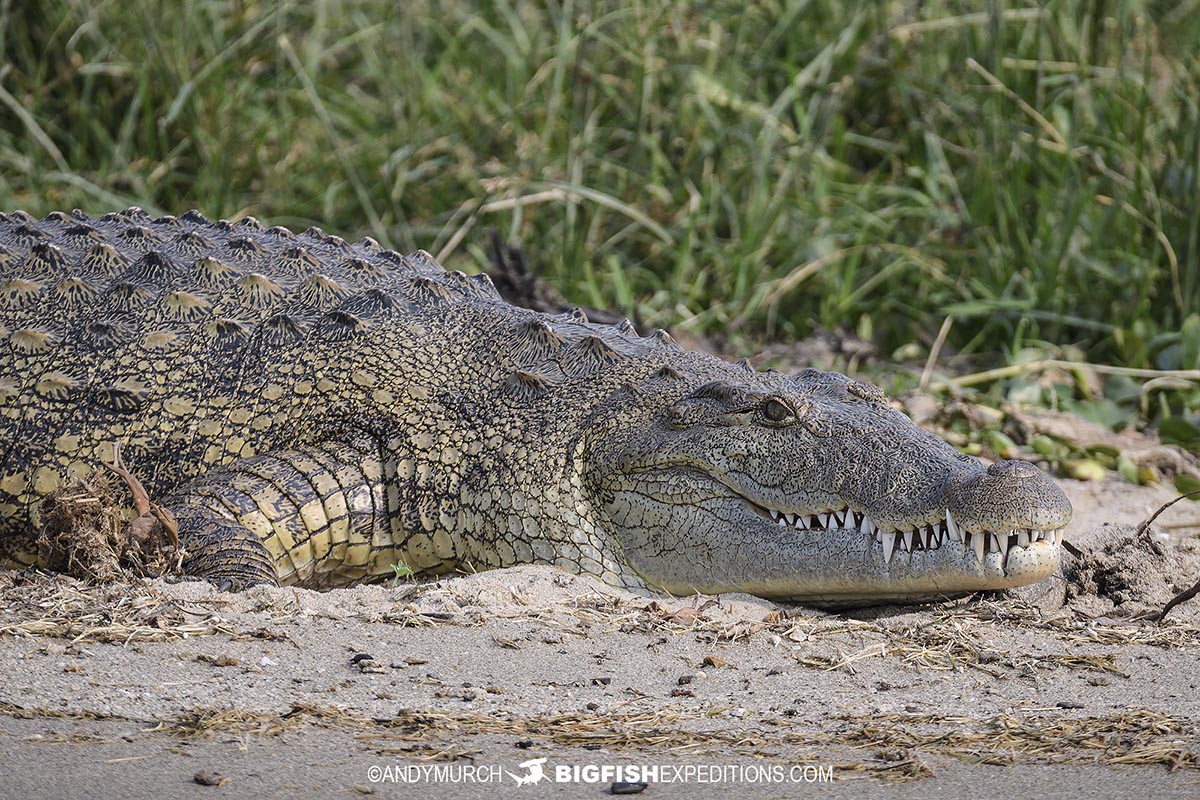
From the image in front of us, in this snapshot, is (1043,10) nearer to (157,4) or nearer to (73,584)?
(157,4)

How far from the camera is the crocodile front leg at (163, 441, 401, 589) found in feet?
12.4

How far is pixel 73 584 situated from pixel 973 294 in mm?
4413

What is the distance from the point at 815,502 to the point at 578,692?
3.27ft

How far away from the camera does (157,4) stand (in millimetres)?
7242

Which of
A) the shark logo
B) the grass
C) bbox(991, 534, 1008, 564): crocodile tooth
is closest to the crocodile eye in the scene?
bbox(991, 534, 1008, 564): crocodile tooth

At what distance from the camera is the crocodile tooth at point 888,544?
349 cm

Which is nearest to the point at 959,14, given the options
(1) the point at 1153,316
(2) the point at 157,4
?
(1) the point at 1153,316

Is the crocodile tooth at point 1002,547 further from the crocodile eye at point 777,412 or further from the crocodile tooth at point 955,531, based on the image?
the crocodile eye at point 777,412

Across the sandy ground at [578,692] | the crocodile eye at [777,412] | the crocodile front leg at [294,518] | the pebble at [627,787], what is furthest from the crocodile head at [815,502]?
the pebble at [627,787]

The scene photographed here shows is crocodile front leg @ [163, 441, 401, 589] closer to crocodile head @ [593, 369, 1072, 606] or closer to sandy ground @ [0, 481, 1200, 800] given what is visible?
sandy ground @ [0, 481, 1200, 800]

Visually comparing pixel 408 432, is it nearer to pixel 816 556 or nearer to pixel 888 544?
pixel 816 556

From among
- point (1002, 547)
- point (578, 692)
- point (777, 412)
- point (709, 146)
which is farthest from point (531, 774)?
point (709, 146)

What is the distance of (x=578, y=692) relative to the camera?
2.93m

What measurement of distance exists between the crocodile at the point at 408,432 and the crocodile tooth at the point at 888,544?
5cm
